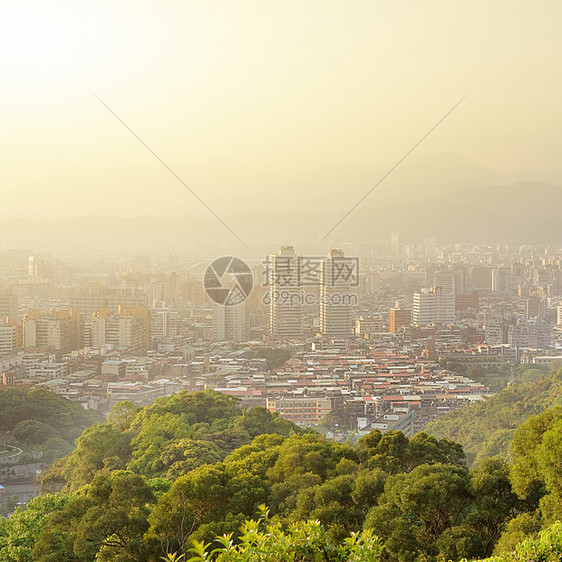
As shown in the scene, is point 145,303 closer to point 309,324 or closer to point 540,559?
point 309,324

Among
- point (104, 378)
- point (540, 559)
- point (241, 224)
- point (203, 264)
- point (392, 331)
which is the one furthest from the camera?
point (392, 331)

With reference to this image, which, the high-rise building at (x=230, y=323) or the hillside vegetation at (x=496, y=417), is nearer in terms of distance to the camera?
the hillside vegetation at (x=496, y=417)

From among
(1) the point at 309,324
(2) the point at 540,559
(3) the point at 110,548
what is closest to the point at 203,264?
(1) the point at 309,324
